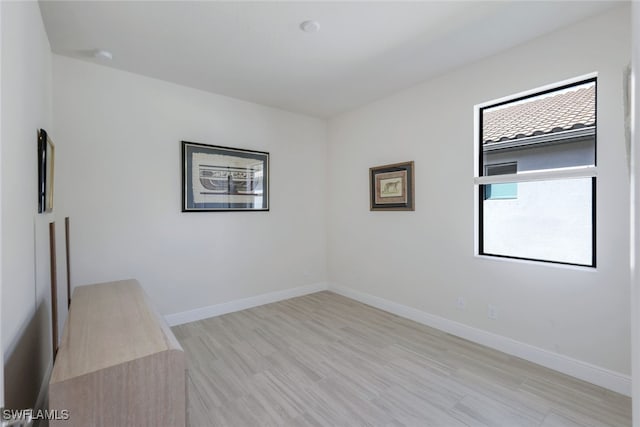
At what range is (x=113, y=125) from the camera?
2.99 metres

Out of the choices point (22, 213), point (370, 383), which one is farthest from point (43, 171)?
point (370, 383)

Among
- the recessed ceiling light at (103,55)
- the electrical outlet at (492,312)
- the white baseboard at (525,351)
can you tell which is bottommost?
the white baseboard at (525,351)

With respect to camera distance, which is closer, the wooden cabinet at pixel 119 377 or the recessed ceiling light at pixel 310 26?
the wooden cabinet at pixel 119 377

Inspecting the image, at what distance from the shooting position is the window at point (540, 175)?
236 centimetres

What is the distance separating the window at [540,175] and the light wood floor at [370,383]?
100 cm

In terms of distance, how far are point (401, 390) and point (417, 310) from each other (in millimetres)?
1412

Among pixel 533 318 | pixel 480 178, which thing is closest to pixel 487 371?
pixel 533 318

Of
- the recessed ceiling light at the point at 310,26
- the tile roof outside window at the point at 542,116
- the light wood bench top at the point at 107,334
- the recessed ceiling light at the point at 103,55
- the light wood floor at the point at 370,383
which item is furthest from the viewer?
the recessed ceiling light at the point at 103,55

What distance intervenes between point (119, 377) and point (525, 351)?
298 centimetres

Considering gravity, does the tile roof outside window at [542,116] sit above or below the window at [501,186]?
above

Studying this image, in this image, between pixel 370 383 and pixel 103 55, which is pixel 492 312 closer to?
pixel 370 383

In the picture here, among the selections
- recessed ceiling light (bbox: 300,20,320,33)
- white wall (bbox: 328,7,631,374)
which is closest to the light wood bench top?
recessed ceiling light (bbox: 300,20,320,33)

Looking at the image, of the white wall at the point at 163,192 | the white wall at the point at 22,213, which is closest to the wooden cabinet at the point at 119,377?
the white wall at the point at 22,213

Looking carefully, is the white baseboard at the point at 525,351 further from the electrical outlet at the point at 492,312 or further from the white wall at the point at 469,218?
the electrical outlet at the point at 492,312
